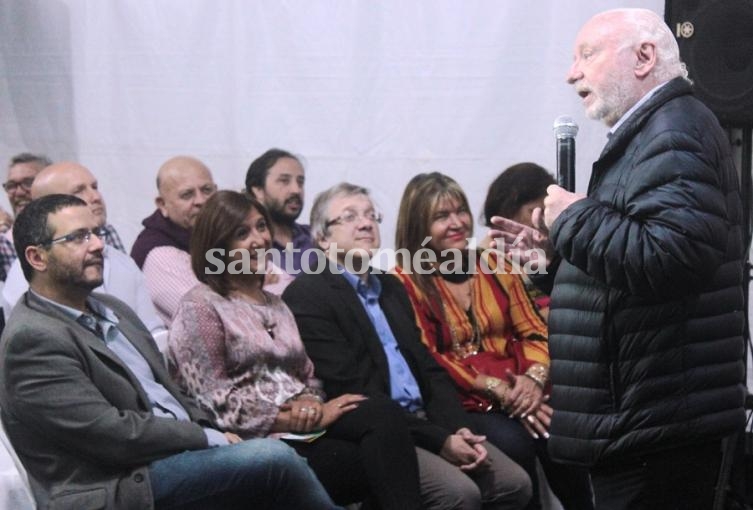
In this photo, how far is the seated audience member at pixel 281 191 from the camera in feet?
13.3

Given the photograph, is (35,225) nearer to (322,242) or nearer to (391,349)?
(322,242)

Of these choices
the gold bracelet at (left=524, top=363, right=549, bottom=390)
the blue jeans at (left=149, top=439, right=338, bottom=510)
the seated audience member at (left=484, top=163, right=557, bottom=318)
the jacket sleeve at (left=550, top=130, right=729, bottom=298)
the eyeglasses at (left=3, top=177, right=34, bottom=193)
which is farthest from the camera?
the eyeglasses at (left=3, top=177, right=34, bottom=193)

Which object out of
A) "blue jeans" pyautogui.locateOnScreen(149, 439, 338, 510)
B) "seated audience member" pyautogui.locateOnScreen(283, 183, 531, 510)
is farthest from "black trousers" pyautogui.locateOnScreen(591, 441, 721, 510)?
"seated audience member" pyautogui.locateOnScreen(283, 183, 531, 510)

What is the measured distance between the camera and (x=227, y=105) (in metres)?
4.12

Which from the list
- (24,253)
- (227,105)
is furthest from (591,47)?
(227,105)

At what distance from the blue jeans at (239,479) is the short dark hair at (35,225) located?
23.3 inches

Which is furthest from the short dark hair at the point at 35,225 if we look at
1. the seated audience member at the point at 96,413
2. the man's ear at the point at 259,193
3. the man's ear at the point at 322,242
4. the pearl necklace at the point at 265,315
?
the man's ear at the point at 259,193

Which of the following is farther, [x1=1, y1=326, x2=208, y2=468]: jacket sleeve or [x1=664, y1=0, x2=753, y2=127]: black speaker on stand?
[x1=664, y1=0, x2=753, y2=127]: black speaker on stand

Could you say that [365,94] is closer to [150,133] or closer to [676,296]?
[150,133]

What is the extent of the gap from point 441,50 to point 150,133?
1072mm

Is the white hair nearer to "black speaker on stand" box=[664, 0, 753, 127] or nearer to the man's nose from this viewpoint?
the man's nose

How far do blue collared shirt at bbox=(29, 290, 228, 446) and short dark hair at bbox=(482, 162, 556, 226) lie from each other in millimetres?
1423

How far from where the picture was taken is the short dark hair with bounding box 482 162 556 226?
3.86 meters

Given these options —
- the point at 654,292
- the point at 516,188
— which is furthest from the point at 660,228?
the point at 516,188
